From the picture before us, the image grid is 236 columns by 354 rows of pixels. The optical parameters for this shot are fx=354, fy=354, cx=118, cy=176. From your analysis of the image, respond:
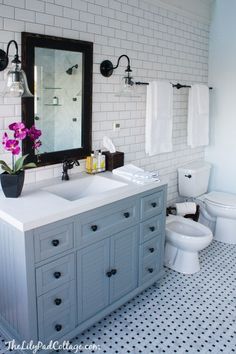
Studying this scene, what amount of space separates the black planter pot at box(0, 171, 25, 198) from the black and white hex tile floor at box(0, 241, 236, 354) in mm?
941

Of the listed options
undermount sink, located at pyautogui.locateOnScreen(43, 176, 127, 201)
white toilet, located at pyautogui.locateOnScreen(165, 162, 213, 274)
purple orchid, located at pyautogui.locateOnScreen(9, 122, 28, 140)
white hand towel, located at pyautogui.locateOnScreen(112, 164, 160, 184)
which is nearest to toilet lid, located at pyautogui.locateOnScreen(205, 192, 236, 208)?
white toilet, located at pyautogui.locateOnScreen(165, 162, 213, 274)

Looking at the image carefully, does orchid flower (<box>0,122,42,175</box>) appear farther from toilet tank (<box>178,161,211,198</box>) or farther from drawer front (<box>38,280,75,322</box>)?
toilet tank (<box>178,161,211,198</box>)

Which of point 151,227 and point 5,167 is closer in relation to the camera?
point 5,167

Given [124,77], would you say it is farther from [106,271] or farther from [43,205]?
[106,271]

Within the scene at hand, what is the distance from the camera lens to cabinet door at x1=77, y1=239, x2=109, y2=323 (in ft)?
7.15

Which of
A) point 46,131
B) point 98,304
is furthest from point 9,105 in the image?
point 98,304

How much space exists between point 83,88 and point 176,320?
1.83m

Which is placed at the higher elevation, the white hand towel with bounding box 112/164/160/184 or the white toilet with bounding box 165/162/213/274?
the white hand towel with bounding box 112/164/160/184

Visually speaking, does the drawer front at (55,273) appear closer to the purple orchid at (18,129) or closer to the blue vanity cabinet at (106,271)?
the blue vanity cabinet at (106,271)

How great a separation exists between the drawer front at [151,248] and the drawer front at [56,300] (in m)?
0.70

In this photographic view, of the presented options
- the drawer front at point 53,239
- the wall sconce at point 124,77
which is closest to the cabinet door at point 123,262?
the drawer front at point 53,239

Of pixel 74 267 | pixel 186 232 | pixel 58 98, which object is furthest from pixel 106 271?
pixel 58 98

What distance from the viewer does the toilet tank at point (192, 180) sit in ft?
12.5

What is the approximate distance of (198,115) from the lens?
3852mm
